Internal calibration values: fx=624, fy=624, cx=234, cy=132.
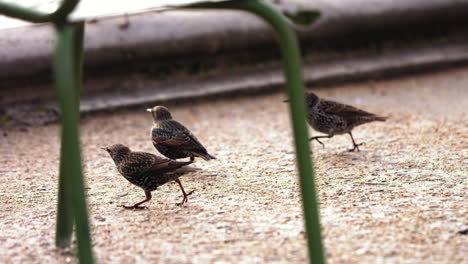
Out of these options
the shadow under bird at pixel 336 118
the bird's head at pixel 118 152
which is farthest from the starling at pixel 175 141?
the shadow under bird at pixel 336 118

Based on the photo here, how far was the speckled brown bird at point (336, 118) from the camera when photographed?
5.54 meters

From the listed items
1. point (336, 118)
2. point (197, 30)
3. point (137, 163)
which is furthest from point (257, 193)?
point (197, 30)

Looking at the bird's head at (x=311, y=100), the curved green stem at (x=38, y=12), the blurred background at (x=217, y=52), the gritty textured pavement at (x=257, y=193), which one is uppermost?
the blurred background at (x=217, y=52)

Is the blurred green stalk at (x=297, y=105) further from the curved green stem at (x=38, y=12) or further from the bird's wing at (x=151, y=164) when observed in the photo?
the bird's wing at (x=151, y=164)

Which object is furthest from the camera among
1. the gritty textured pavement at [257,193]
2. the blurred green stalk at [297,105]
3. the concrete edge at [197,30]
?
the concrete edge at [197,30]

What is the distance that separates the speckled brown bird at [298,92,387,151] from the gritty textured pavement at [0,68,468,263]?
17 cm

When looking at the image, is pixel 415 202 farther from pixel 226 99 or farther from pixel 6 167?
pixel 226 99

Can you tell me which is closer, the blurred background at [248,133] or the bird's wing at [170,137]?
the blurred background at [248,133]

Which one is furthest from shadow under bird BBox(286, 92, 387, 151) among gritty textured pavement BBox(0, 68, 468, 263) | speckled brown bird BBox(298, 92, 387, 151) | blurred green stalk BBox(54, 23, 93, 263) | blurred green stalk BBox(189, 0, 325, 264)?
blurred green stalk BBox(54, 23, 93, 263)

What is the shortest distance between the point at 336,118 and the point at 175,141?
1514 millimetres

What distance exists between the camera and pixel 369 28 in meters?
7.91

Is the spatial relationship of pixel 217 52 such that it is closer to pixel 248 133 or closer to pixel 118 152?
pixel 248 133

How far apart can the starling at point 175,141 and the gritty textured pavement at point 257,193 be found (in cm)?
19

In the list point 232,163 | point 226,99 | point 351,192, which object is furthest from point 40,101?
point 351,192
